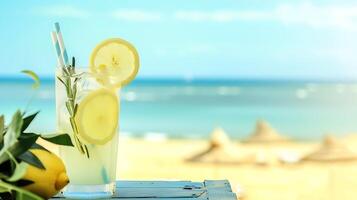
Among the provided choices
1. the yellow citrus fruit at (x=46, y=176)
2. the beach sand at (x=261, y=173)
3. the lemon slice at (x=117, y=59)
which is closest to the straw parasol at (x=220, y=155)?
the beach sand at (x=261, y=173)

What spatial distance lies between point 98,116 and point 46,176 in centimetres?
19

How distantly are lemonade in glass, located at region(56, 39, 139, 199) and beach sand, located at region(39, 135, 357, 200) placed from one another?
16.1 ft

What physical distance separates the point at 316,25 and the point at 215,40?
2000 millimetres

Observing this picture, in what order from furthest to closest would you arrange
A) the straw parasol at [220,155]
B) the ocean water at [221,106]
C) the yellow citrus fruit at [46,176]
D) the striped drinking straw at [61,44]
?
the ocean water at [221,106], the straw parasol at [220,155], the striped drinking straw at [61,44], the yellow citrus fruit at [46,176]

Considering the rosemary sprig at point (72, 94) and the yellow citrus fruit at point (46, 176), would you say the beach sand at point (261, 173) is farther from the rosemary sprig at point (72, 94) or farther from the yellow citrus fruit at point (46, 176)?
the yellow citrus fruit at point (46, 176)

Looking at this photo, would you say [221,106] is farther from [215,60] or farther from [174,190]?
[174,190]

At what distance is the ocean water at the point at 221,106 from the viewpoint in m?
11.3

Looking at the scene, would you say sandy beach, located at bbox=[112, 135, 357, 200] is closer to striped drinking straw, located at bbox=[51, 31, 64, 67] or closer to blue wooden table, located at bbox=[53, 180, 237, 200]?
blue wooden table, located at bbox=[53, 180, 237, 200]

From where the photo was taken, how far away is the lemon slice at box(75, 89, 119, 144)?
1.21 meters

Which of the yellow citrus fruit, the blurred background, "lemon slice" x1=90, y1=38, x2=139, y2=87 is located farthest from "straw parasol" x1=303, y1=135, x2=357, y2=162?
the yellow citrus fruit

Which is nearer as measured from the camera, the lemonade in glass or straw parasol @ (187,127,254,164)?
the lemonade in glass

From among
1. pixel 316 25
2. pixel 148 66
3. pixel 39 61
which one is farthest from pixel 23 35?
pixel 316 25

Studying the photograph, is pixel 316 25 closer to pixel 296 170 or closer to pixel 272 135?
pixel 272 135

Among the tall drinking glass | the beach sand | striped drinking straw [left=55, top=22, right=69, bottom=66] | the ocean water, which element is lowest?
the tall drinking glass
